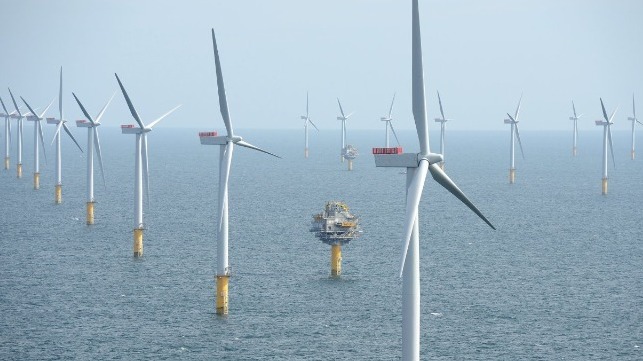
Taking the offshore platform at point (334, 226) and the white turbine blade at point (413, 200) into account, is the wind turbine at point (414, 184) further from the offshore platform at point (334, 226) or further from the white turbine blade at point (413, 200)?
A: the offshore platform at point (334, 226)

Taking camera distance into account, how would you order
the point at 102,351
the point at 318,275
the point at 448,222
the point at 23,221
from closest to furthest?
the point at 102,351 → the point at 318,275 → the point at 23,221 → the point at 448,222

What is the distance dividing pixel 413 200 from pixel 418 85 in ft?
24.3

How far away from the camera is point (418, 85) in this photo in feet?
200

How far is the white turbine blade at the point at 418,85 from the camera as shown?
2360 inches

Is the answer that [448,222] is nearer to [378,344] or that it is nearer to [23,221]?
[23,221]

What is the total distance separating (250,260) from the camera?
135250mm

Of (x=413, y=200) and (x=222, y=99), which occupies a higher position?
(x=222, y=99)

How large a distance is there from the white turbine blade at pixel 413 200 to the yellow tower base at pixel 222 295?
1563 inches

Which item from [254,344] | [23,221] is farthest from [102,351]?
[23,221]

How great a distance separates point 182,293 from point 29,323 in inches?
738

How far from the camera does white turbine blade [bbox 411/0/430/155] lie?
197ft

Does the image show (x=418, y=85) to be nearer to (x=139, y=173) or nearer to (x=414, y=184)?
(x=414, y=184)

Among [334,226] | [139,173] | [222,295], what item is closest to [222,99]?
[222,295]

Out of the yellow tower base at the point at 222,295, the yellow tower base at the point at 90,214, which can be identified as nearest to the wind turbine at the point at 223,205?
the yellow tower base at the point at 222,295
